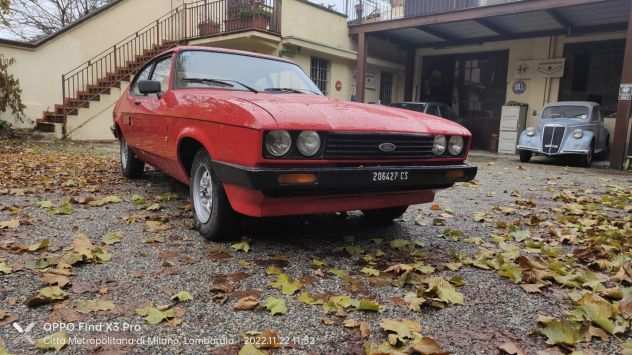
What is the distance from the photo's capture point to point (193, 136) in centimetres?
319

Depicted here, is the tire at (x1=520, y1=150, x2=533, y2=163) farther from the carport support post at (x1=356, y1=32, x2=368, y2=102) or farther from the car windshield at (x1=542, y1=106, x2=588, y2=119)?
the carport support post at (x1=356, y1=32, x2=368, y2=102)

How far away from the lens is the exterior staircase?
38.8 ft

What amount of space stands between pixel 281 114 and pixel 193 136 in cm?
91

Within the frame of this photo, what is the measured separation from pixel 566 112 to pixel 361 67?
5.75 m

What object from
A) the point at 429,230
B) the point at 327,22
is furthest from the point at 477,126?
the point at 429,230

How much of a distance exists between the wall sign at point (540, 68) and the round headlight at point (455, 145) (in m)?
11.9

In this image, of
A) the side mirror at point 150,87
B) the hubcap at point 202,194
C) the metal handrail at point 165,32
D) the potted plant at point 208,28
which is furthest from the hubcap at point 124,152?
the potted plant at point 208,28

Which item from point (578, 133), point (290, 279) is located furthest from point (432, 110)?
point (290, 279)

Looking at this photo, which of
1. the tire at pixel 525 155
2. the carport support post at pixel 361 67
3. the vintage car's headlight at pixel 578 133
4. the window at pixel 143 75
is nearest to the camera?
the window at pixel 143 75

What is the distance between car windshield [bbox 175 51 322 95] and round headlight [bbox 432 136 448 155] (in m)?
1.44

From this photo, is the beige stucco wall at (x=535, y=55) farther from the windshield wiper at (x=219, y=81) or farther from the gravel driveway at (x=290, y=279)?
the windshield wiper at (x=219, y=81)

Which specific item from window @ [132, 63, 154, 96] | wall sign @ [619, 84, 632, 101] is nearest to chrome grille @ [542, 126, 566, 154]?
wall sign @ [619, 84, 632, 101]

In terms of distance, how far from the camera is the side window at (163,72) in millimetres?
4027

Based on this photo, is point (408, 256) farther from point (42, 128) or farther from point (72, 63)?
point (72, 63)
